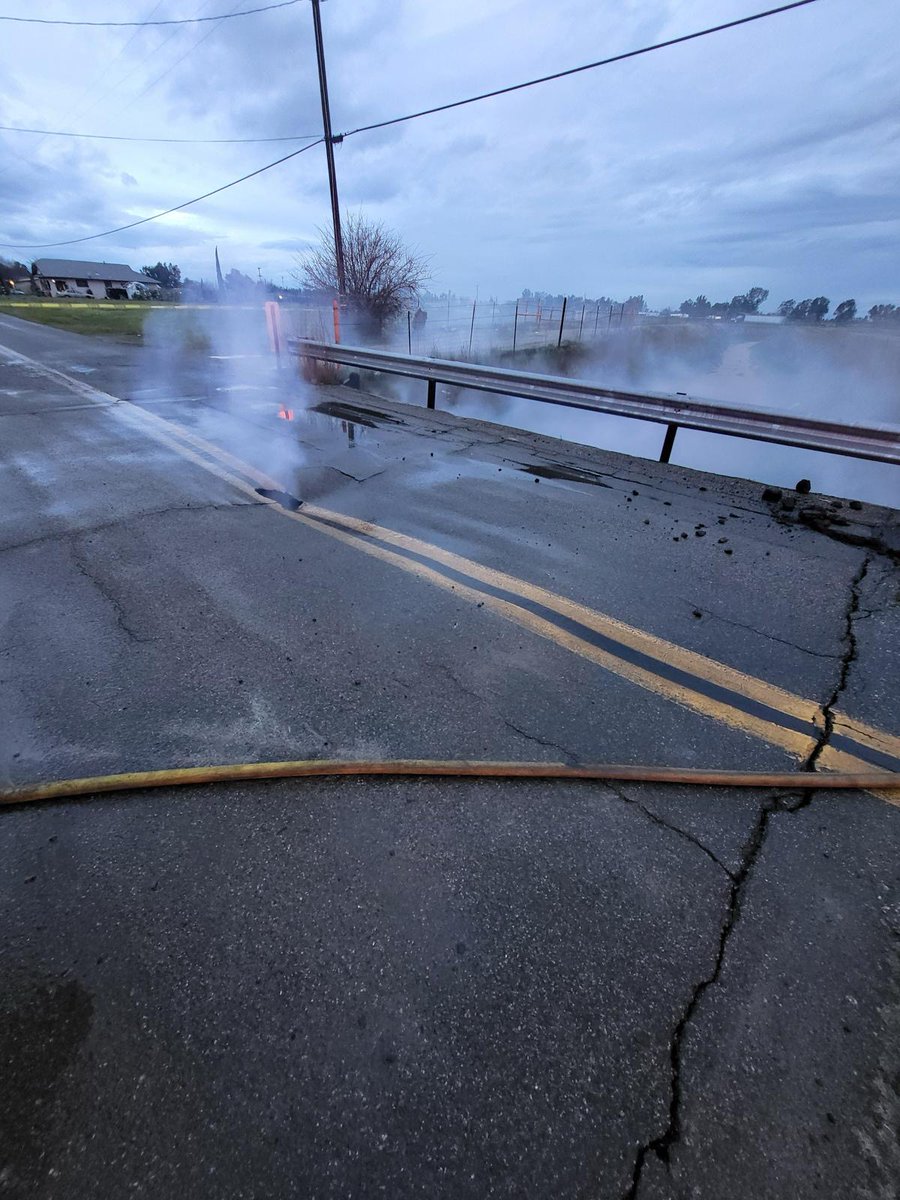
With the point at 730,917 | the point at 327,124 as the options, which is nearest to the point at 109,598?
the point at 730,917

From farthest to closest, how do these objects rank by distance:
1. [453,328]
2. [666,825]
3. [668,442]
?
[453,328] < [668,442] < [666,825]

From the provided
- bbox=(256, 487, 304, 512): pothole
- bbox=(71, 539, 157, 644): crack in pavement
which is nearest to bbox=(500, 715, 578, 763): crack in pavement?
bbox=(71, 539, 157, 644): crack in pavement

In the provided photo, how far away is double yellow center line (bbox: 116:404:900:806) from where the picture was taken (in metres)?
2.38

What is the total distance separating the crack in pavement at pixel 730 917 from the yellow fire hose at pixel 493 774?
0.09 metres

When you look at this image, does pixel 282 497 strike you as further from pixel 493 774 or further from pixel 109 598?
pixel 493 774

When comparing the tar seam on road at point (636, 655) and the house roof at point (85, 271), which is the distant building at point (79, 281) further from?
the tar seam on road at point (636, 655)

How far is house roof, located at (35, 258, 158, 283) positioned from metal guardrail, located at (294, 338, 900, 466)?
355 feet

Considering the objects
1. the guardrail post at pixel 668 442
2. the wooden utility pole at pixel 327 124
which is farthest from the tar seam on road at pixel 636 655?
the wooden utility pole at pixel 327 124

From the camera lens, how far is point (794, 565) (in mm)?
3924

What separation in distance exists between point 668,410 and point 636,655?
4.42 meters

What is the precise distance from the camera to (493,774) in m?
2.18

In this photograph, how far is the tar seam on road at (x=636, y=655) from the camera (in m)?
2.39

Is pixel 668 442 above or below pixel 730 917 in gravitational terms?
above

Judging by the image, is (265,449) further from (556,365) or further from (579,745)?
(556,365)
